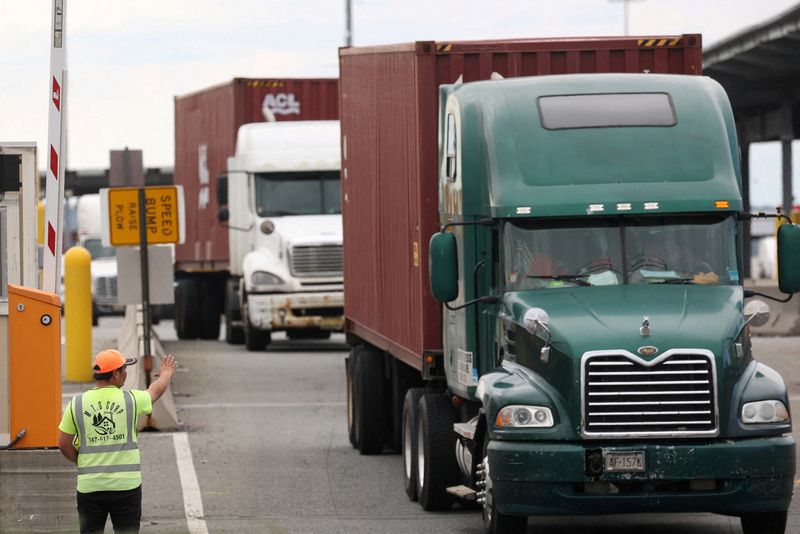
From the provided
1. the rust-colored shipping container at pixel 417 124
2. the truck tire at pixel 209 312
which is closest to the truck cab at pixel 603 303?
the rust-colored shipping container at pixel 417 124

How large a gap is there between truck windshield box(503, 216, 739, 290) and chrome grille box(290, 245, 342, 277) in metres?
16.6

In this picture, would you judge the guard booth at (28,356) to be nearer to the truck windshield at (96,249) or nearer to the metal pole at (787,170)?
the truck windshield at (96,249)

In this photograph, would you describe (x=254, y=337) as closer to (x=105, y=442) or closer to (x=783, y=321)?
(x=783, y=321)

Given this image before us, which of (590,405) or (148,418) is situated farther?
(148,418)

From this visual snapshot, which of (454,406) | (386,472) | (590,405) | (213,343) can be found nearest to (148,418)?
(386,472)

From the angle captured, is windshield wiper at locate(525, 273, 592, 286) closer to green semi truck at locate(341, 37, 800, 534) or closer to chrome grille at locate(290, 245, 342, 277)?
green semi truck at locate(341, 37, 800, 534)

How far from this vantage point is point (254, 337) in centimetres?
2888

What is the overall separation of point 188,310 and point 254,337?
4112mm

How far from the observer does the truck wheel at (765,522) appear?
35.0ft

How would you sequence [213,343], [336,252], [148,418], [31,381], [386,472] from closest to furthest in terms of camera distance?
1. [31,381]
2. [386,472]
3. [148,418]
4. [336,252]
5. [213,343]

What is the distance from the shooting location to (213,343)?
105 ft

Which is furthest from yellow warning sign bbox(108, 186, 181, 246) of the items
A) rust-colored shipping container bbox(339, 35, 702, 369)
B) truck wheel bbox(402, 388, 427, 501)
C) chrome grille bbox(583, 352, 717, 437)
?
chrome grille bbox(583, 352, 717, 437)

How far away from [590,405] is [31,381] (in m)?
3.43

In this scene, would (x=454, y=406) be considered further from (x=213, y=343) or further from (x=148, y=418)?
(x=213, y=343)
